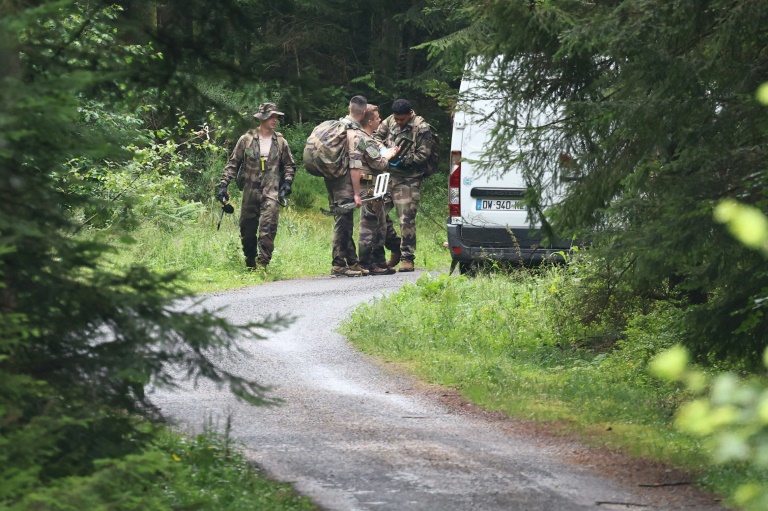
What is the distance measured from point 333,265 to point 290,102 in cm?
1253

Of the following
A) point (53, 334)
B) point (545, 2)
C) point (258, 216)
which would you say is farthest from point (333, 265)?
point (53, 334)

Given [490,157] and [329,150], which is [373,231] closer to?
[329,150]

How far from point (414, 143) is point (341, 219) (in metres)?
1.62

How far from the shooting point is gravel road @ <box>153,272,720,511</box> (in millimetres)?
5840

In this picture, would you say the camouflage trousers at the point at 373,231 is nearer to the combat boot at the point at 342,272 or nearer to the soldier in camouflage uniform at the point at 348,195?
the soldier in camouflage uniform at the point at 348,195

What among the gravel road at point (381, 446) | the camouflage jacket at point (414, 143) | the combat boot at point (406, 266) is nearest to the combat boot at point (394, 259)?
the combat boot at point (406, 266)

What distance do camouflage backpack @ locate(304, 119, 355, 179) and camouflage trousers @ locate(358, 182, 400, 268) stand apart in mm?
629

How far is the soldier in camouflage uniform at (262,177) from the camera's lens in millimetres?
17016

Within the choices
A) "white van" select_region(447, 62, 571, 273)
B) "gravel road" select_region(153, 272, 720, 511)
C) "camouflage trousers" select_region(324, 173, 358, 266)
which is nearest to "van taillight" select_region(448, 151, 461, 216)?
"white van" select_region(447, 62, 571, 273)

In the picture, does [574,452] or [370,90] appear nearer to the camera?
[574,452]

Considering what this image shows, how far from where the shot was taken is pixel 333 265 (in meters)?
17.9

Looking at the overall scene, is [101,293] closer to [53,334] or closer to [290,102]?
[53,334]

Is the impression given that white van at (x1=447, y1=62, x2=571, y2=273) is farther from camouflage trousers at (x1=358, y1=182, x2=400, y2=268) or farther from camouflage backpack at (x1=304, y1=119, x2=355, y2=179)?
camouflage backpack at (x1=304, y1=119, x2=355, y2=179)

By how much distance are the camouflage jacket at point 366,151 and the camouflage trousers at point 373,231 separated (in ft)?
1.42
